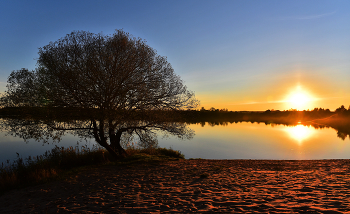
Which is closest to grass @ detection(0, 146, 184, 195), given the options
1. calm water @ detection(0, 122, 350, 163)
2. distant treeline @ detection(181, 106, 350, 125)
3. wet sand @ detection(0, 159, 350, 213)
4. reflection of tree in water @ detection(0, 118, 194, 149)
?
wet sand @ detection(0, 159, 350, 213)

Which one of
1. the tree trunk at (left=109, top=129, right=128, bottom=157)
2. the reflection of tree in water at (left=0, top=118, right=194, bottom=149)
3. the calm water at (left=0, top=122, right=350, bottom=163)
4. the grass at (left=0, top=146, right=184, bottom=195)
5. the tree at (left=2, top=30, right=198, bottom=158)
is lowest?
the calm water at (left=0, top=122, right=350, bottom=163)

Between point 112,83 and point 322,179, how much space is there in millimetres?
12529

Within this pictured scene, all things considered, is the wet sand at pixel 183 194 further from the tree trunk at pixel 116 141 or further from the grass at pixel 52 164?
the tree trunk at pixel 116 141

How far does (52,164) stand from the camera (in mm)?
13961

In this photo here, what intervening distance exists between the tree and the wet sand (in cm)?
393

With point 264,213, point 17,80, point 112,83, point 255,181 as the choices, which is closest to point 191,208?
point 264,213

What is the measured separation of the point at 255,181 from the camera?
9.84 metres

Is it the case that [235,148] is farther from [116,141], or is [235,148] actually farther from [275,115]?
[275,115]

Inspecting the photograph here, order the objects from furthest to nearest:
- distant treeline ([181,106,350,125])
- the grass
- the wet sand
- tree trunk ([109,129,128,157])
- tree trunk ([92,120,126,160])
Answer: distant treeline ([181,106,350,125]) < tree trunk ([109,129,128,157]) < tree trunk ([92,120,126,160]) < the grass < the wet sand

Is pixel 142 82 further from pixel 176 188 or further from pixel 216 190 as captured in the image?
pixel 216 190

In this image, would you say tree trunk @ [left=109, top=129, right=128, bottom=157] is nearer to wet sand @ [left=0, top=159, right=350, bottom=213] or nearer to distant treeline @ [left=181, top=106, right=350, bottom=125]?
wet sand @ [left=0, top=159, right=350, bottom=213]

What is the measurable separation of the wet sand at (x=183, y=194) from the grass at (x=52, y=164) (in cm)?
102

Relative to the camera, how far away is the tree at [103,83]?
41.4 feet

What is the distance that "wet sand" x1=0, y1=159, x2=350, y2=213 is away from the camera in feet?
21.4
